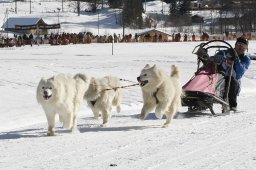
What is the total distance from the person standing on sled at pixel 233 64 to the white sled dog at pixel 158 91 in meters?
1.67

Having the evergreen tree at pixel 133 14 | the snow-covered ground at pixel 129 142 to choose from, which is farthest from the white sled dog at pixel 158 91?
the evergreen tree at pixel 133 14

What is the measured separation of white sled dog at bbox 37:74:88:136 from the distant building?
194 feet

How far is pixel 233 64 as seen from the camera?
9.16 m

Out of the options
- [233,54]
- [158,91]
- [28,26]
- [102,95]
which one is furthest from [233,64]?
[28,26]

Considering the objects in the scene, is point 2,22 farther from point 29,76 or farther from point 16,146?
point 16,146

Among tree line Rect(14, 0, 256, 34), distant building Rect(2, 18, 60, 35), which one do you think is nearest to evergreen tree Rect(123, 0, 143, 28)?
tree line Rect(14, 0, 256, 34)

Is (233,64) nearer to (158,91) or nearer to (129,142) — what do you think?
(158,91)

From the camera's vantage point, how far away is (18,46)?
37250 millimetres

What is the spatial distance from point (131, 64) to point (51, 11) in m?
76.4

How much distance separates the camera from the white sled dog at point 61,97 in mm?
6574

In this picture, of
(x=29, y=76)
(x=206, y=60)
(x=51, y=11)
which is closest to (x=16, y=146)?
(x=206, y=60)

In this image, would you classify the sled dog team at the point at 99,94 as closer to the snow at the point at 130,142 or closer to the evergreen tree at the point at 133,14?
the snow at the point at 130,142

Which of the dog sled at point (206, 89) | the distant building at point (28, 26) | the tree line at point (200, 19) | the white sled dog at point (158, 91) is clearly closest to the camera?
the white sled dog at point (158, 91)

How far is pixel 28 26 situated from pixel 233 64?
60848 millimetres
